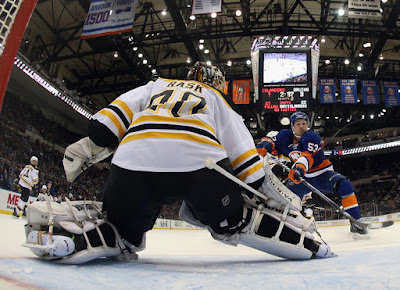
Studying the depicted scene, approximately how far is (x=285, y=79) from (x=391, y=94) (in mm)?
7614

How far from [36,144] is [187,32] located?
Result: 7.09 m

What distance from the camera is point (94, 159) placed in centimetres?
175

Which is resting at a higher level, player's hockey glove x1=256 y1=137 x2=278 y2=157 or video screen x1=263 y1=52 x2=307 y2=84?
video screen x1=263 y1=52 x2=307 y2=84

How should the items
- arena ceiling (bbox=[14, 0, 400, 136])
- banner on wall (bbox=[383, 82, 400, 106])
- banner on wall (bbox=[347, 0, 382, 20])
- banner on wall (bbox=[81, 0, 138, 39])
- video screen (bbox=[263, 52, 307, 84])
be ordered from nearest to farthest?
banner on wall (bbox=[81, 0, 138, 39]) < video screen (bbox=[263, 52, 307, 84]) < banner on wall (bbox=[347, 0, 382, 20]) < arena ceiling (bbox=[14, 0, 400, 136]) < banner on wall (bbox=[383, 82, 400, 106])

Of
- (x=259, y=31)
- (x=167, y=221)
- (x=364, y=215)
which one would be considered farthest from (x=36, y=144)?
(x=364, y=215)

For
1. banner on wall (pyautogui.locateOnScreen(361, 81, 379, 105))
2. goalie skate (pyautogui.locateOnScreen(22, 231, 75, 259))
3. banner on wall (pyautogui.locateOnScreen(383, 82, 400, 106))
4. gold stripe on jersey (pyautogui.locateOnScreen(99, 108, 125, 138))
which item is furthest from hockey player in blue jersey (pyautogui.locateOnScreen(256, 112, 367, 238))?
banner on wall (pyautogui.locateOnScreen(383, 82, 400, 106))

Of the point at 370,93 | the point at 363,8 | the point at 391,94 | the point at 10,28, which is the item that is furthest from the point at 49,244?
the point at 391,94

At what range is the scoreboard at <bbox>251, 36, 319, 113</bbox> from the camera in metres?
7.89

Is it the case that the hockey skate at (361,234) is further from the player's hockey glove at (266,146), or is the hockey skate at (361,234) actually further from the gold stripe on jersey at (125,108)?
the gold stripe on jersey at (125,108)

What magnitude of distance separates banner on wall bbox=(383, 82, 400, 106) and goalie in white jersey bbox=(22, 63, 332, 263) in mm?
13200

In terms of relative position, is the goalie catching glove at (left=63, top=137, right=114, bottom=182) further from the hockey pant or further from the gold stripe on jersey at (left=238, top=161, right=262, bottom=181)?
the hockey pant

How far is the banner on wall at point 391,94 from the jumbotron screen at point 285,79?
270 inches

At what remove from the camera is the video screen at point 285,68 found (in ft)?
26.3

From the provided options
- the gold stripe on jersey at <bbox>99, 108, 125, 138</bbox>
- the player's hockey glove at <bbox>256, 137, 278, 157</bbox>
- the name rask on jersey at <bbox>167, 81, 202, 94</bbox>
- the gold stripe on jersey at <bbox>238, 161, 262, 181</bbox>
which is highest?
the player's hockey glove at <bbox>256, 137, 278, 157</bbox>
